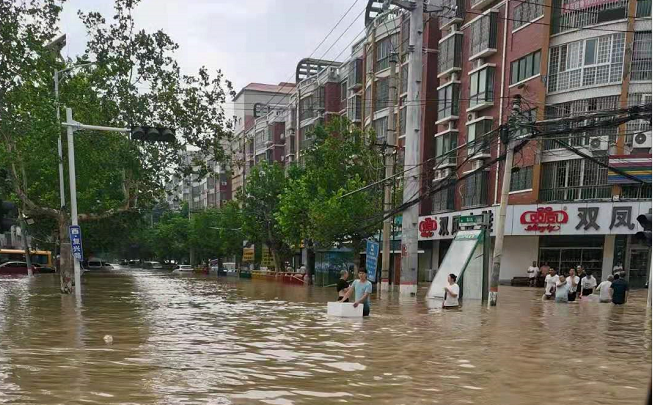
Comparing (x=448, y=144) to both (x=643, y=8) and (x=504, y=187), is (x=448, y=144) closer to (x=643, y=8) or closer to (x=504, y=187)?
(x=643, y=8)

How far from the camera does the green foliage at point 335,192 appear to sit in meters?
30.3

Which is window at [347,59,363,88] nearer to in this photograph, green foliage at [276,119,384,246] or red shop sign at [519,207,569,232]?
green foliage at [276,119,384,246]

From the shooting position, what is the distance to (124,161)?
2327cm

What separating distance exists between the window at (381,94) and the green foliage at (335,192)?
994cm

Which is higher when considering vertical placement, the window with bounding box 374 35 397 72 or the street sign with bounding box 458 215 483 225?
the window with bounding box 374 35 397 72

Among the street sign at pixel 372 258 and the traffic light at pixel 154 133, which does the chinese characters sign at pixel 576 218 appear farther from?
the traffic light at pixel 154 133

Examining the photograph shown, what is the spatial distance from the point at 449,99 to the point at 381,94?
7820 mm

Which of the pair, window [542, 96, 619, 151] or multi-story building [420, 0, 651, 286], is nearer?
multi-story building [420, 0, 651, 286]

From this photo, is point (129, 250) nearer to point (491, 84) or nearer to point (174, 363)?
point (491, 84)

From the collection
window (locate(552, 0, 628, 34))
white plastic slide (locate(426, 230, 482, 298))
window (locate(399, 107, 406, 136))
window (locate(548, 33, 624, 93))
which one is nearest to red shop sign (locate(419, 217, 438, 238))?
window (locate(399, 107, 406, 136))

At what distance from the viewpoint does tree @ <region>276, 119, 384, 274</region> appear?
99.3ft

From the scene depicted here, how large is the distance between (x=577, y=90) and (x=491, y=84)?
20.1 ft

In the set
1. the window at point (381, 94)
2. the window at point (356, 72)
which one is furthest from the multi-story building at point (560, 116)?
the window at point (356, 72)

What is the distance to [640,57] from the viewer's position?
28000 mm
